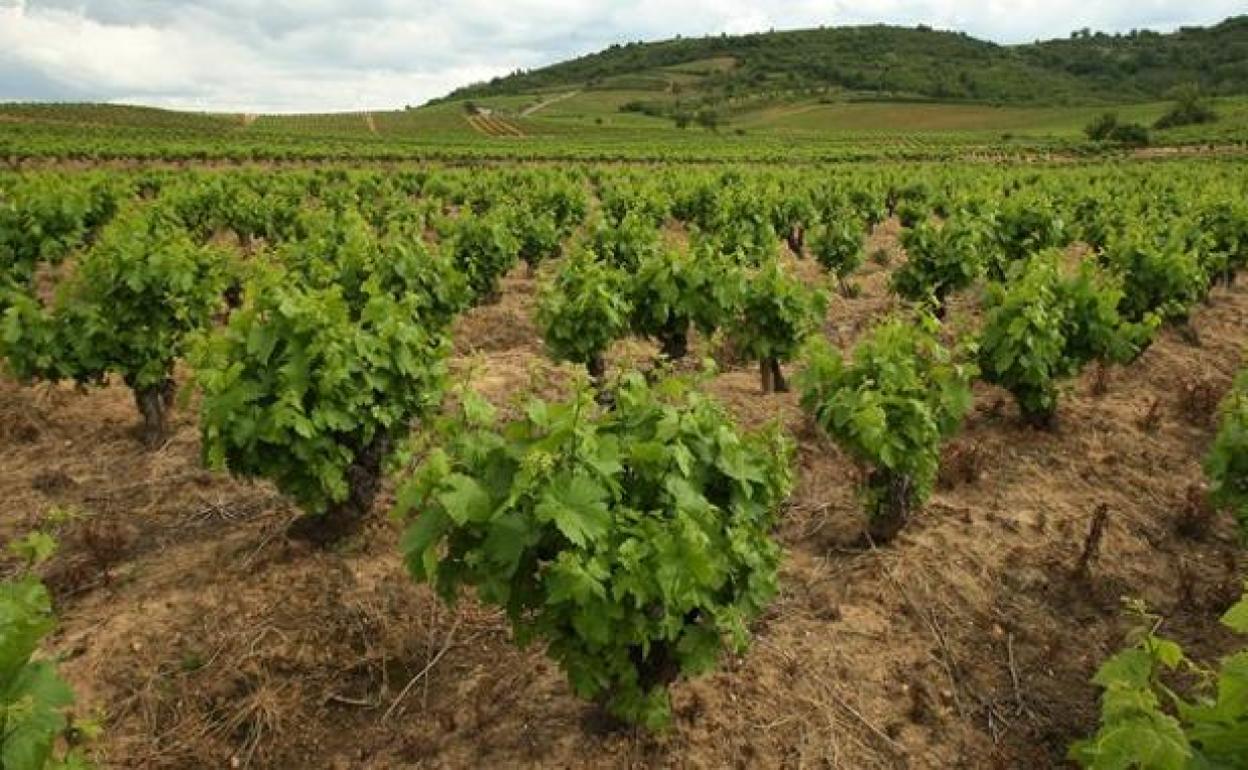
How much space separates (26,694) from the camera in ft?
9.83

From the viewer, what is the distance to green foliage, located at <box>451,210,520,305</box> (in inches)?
575

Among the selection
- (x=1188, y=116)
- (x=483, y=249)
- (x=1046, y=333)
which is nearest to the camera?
(x=1046, y=333)

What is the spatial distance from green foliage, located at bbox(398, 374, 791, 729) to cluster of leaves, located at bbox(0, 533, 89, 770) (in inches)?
63.1

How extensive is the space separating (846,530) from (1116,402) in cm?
542

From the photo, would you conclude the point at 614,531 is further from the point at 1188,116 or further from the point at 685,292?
the point at 1188,116

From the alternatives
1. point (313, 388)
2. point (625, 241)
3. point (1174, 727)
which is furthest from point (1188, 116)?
point (1174, 727)

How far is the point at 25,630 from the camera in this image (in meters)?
3.09

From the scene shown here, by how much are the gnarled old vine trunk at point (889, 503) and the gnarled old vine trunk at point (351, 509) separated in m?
4.25

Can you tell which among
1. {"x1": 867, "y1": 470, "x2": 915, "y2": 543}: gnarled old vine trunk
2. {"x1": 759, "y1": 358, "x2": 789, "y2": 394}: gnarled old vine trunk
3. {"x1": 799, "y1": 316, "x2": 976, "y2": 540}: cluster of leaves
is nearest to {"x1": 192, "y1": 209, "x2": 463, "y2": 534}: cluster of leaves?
{"x1": 799, "y1": 316, "x2": 976, "y2": 540}: cluster of leaves

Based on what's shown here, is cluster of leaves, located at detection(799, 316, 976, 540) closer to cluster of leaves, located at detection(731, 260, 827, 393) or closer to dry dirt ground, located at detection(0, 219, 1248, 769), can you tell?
dry dirt ground, located at detection(0, 219, 1248, 769)

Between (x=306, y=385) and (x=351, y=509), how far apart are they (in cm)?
158

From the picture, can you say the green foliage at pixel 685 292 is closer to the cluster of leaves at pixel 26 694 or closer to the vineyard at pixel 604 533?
the vineyard at pixel 604 533

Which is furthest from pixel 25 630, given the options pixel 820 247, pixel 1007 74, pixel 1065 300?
pixel 1007 74

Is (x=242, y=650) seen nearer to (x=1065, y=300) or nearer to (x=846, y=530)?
(x=846, y=530)
